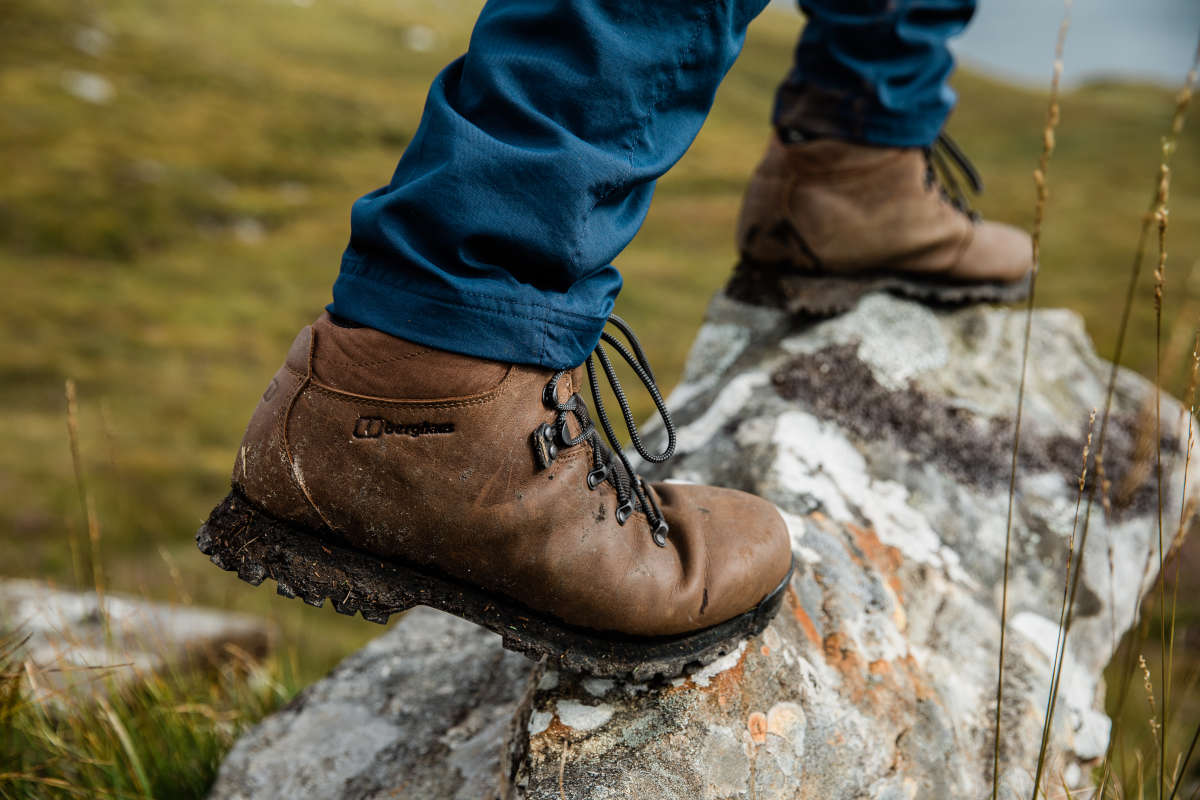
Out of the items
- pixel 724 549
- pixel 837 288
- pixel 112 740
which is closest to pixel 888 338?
pixel 837 288

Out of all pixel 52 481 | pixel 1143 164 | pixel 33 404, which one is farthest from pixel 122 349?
pixel 1143 164

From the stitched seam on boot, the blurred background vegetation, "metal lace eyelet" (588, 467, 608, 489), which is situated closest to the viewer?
the stitched seam on boot

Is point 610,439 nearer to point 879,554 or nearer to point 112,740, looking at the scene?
point 879,554

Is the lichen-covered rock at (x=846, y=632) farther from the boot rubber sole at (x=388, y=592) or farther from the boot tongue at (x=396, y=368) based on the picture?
the boot tongue at (x=396, y=368)

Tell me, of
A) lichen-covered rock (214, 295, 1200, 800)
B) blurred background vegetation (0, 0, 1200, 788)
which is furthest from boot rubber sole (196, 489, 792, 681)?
blurred background vegetation (0, 0, 1200, 788)

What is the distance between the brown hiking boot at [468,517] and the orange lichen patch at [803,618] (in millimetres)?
259

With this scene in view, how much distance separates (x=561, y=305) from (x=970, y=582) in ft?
5.06

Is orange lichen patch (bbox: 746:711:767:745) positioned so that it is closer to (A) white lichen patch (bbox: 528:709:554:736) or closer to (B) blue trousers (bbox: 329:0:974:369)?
(A) white lichen patch (bbox: 528:709:554:736)

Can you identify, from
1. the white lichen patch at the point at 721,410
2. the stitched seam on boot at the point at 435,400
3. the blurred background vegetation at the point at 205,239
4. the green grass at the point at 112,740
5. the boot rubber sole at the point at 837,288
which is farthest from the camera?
the blurred background vegetation at the point at 205,239

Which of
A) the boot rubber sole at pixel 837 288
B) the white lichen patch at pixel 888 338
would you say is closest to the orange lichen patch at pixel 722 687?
the white lichen patch at pixel 888 338

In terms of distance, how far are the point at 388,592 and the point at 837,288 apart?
6.34 ft

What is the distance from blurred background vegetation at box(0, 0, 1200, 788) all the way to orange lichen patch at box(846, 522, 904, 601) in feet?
2.67

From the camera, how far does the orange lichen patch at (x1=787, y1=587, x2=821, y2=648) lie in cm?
188

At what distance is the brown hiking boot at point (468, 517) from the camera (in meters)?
1.49
